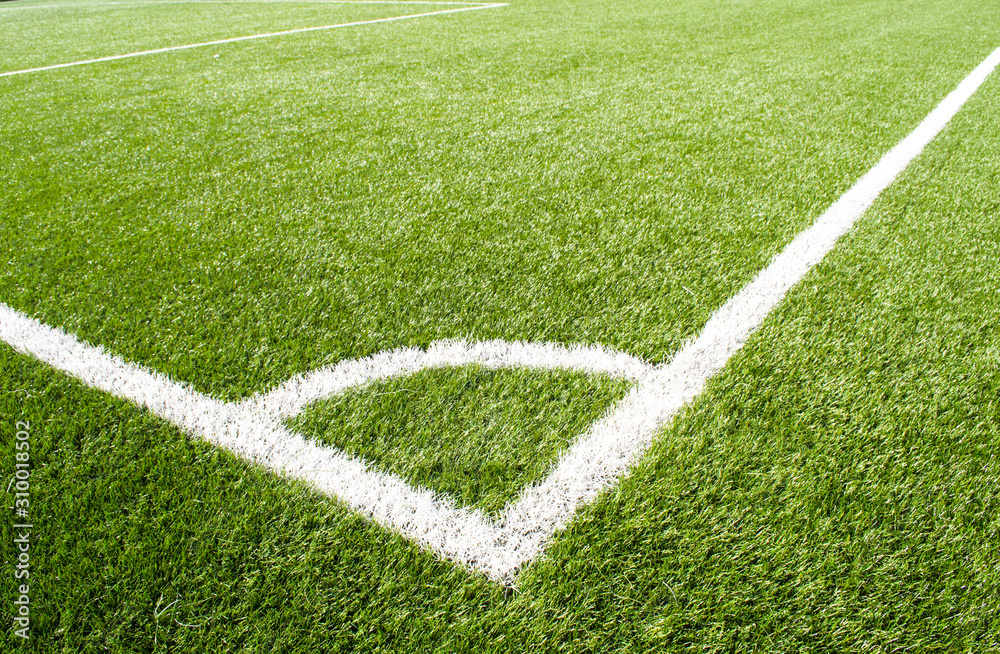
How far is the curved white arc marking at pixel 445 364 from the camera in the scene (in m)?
1.41

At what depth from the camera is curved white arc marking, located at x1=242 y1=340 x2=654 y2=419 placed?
1414mm

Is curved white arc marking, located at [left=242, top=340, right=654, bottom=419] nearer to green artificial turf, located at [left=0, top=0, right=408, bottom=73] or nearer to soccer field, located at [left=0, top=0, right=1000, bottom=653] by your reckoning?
soccer field, located at [left=0, top=0, right=1000, bottom=653]

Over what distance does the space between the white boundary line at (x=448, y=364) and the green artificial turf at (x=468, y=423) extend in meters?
0.03

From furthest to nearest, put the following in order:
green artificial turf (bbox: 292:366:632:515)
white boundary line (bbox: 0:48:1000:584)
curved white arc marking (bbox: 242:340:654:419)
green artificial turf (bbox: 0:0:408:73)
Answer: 1. green artificial turf (bbox: 0:0:408:73)
2. curved white arc marking (bbox: 242:340:654:419)
3. green artificial turf (bbox: 292:366:632:515)
4. white boundary line (bbox: 0:48:1000:584)

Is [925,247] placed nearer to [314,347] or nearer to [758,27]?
[314,347]

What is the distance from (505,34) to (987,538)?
628 cm

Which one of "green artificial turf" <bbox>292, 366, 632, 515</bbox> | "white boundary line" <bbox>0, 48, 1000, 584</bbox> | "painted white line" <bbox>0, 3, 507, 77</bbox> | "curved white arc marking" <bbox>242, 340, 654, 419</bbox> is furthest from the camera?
"painted white line" <bbox>0, 3, 507, 77</bbox>

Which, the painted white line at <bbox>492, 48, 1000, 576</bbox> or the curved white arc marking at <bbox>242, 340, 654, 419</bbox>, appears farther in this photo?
the curved white arc marking at <bbox>242, 340, 654, 419</bbox>

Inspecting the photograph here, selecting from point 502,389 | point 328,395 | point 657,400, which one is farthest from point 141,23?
point 657,400

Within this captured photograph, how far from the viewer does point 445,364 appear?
151 cm

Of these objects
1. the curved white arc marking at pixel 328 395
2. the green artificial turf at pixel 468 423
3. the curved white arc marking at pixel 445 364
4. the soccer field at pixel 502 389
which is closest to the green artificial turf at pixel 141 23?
the soccer field at pixel 502 389

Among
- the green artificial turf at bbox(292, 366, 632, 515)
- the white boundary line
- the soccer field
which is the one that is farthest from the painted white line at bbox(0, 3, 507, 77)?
the green artificial turf at bbox(292, 366, 632, 515)

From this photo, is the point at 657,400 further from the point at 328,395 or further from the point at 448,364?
the point at 328,395

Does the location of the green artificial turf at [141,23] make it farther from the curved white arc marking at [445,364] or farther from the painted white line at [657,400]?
the painted white line at [657,400]
